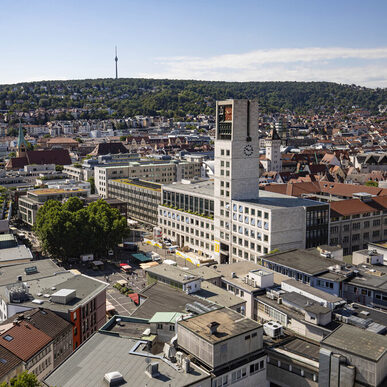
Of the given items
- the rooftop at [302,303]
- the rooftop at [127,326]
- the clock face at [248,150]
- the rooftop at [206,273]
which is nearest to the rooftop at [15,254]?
the rooftop at [206,273]

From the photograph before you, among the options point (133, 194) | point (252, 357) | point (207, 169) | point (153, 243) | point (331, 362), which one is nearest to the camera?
point (331, 362)

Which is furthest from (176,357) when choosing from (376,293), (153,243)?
(153,243)

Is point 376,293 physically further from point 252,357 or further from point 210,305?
point 252,357

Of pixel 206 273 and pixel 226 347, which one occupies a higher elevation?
pixel 226 347

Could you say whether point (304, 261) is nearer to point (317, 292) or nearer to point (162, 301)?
point (317, 292)

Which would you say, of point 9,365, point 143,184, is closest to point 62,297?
point 9,365

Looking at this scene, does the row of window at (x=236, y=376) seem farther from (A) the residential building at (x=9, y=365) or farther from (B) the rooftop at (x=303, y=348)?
(A) the residential building at (x=9, y=365)

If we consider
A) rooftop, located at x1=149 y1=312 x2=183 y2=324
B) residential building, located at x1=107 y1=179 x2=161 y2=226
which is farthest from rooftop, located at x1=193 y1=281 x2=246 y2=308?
residential building, located at x1=107 y1=179 x2=161 y2=226

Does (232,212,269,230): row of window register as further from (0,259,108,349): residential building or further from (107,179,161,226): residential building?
(0,259,108,349): residential building
